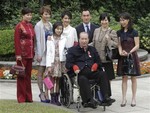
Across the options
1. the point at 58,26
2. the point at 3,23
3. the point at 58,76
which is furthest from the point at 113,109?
the point at 3,23

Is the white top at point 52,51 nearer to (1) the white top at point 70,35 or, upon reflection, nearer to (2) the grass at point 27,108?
(1) the white top at point 70,35

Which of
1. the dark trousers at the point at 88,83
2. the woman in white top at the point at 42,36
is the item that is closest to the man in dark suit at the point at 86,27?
the woman in white top at the point at 42,36

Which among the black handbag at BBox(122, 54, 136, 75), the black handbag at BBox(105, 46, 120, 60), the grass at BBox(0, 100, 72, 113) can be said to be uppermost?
the black handbag at BBox(105, 46, 120, 60)

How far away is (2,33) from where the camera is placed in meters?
14.3

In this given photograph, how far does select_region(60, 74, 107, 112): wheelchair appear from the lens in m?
9.00

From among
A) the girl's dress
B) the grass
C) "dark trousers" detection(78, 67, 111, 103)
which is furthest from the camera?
the girl's dress

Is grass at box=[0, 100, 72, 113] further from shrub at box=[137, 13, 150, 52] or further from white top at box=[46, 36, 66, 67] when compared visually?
shrub at box=[137, 13, 150, 52]

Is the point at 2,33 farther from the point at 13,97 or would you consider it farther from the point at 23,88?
the point at 23,88

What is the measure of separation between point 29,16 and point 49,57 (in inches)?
34.5

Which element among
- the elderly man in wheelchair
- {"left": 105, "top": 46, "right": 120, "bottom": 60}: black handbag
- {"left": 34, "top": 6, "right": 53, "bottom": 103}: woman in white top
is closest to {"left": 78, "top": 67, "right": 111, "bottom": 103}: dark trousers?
the elderly man in wheelchair

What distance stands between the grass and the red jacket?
945 millimetres

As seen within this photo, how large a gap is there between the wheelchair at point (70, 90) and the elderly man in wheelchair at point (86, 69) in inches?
4.2

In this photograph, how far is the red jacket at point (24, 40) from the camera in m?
9.03

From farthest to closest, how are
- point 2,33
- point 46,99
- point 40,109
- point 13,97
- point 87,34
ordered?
point 2,33 → point 13,97 → point 46,99 → point 87,34 → point 40,109
